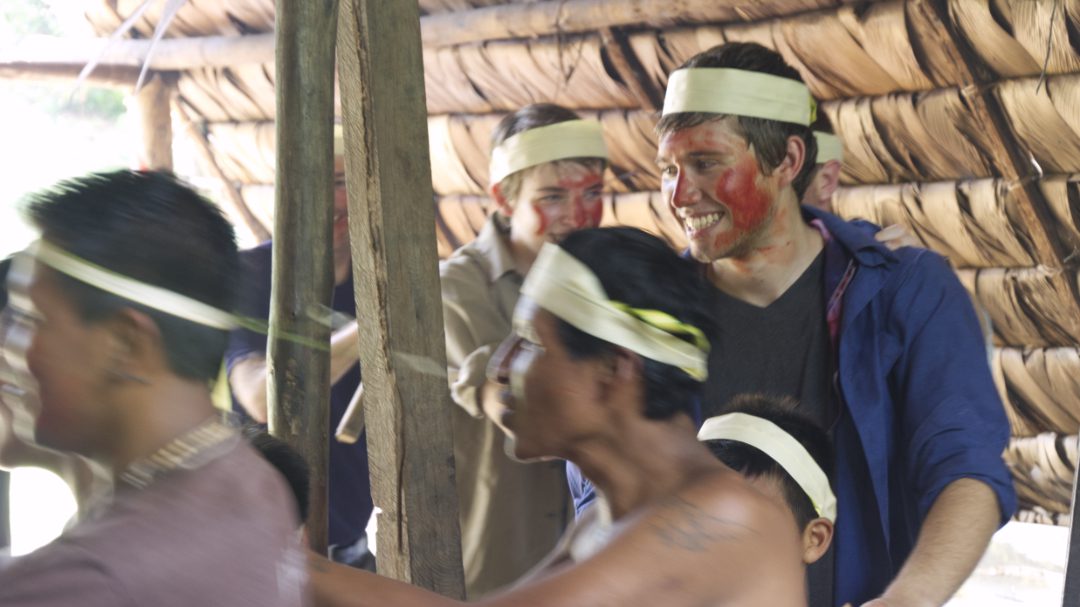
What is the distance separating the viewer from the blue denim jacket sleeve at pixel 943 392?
2.27 metres

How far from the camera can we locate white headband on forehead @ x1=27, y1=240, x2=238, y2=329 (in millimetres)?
1369

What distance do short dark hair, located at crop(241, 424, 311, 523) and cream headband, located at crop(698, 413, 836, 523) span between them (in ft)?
2.05

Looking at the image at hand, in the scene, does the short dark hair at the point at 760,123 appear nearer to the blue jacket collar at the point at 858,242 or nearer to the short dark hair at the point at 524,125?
the blue jacket collar at the point at 858,242

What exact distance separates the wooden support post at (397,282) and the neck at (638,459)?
593 mm

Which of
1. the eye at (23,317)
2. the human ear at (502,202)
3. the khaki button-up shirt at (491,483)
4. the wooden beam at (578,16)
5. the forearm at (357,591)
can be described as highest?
the wooden beam at (578,16)

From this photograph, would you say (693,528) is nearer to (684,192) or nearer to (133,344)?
(133,344)

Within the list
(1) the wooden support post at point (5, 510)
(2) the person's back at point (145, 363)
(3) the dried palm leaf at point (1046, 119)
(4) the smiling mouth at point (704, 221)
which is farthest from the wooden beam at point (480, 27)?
(2) the person's back at point (145, 363)

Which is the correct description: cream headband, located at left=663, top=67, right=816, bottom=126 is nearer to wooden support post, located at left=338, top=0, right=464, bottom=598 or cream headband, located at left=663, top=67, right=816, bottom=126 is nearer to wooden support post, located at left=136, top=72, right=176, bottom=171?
wooden support post, located at left=338, top=0, right=464, bottom=598

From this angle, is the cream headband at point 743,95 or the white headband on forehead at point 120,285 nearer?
the white headband on forehead at point 120,285

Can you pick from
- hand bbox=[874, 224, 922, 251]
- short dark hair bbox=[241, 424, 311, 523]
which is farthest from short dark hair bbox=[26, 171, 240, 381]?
hand bbox=[874, 224, 922, 251]

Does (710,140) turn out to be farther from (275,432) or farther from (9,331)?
(9,331)

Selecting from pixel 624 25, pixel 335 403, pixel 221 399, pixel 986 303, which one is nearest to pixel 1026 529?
pixel 986 303

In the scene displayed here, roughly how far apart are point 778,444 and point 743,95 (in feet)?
2.51

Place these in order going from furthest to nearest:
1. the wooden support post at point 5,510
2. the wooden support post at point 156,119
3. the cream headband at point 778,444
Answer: the wooden support post at point 156,119, the wooden support post at point 5,510, the cream headband at point 778,444
